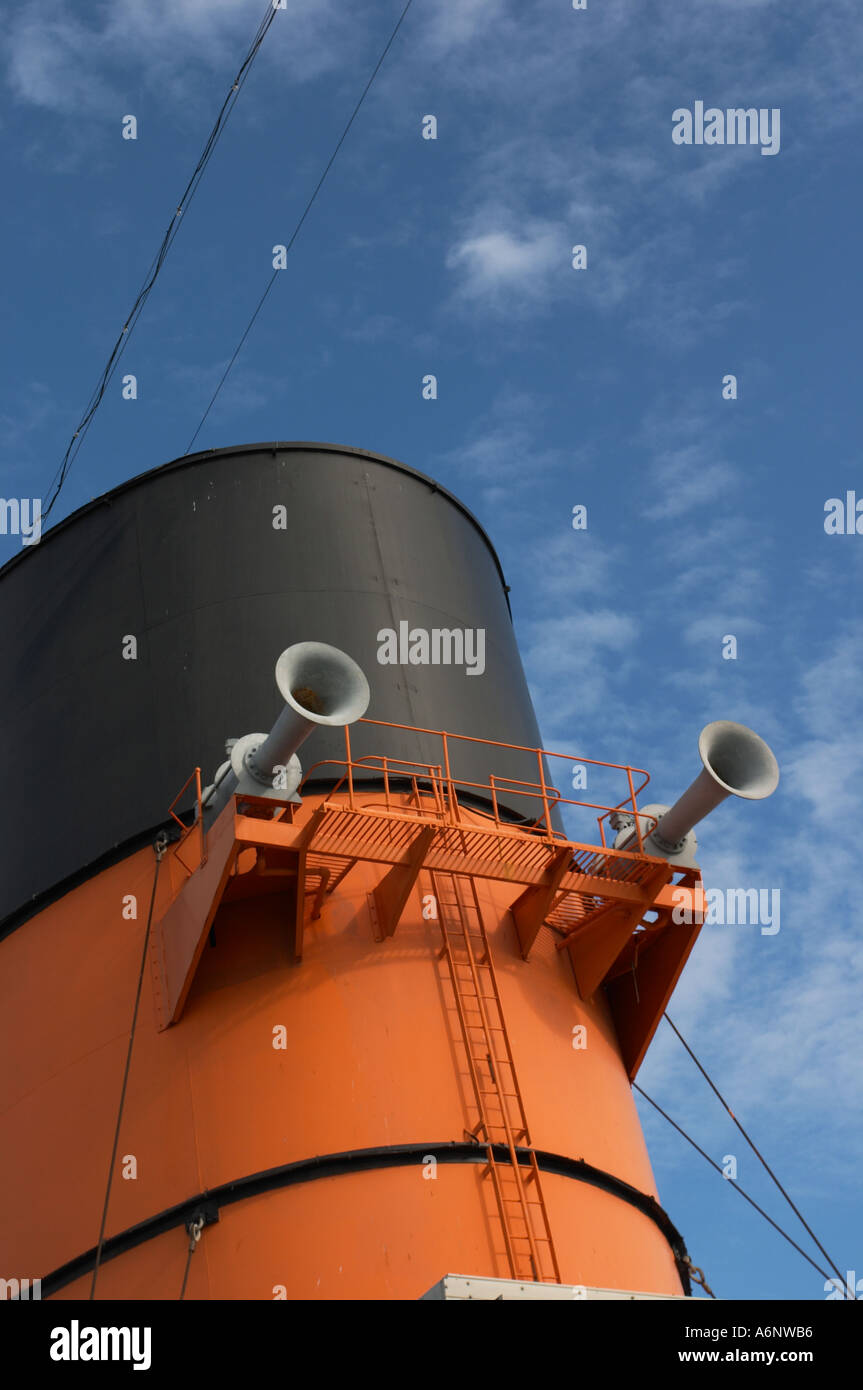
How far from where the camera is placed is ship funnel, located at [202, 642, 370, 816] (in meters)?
14.0

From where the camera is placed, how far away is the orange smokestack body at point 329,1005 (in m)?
13.5

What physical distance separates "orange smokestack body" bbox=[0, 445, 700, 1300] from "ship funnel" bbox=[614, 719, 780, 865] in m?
0.29

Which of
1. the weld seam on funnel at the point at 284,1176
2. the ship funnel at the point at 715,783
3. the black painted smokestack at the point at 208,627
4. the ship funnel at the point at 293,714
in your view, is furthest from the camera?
the black painted smokestack at the point at 208,627

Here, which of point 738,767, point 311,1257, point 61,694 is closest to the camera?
point 311,1257

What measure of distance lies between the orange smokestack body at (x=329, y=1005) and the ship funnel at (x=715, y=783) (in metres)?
0.29

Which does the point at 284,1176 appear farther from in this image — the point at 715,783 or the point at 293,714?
the point at 715,783

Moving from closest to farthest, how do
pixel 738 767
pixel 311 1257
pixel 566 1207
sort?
pixel 311 1257
pixel 566 1207
pixel 738 767

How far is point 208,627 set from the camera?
17.4m

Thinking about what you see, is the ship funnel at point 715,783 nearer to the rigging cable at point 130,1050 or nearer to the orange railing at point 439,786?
the orange railing at point 439,786

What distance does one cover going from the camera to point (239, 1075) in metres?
14.2

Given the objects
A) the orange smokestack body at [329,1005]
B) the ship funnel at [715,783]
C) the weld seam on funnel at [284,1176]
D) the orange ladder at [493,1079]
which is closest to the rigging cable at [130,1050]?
the orange smokestack body at [329,1005]
